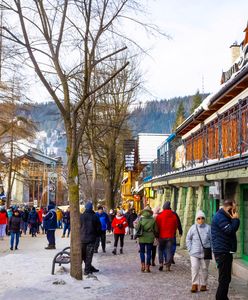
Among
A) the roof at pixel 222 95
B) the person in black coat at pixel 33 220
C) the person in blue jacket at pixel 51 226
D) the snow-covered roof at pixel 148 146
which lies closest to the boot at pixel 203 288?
the roof at pixel 222 95

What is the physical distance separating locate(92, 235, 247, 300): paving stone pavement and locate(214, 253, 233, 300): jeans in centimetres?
116

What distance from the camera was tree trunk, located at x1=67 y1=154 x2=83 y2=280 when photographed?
10.6m

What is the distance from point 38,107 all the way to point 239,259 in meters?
18.9

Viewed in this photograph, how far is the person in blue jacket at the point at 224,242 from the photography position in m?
7.73

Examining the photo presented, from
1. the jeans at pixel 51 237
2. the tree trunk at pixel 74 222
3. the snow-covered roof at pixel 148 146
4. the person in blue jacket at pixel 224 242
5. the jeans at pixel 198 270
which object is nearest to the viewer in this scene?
the person in blue jacket at pixel 224 242

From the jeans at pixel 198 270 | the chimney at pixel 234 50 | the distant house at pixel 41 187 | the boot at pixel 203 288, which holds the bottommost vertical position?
the boot at pixel 203 288

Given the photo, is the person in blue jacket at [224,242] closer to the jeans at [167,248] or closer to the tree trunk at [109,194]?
the jeans at [167,248]

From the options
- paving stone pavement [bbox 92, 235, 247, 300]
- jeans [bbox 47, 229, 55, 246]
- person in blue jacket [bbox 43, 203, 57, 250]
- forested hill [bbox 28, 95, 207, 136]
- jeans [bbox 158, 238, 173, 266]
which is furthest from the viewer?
forested hill [bbox 28, 95, 207, 136]

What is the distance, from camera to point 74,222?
10.8 m

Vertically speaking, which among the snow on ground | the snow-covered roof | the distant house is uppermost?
the snow-covered roof

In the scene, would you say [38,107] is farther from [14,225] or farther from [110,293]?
[110,293]

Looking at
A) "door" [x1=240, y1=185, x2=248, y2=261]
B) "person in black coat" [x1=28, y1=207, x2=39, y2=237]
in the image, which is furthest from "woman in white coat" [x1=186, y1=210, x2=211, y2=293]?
"person in black coat" [x1=28, y1=207, x2=39, y2=237]

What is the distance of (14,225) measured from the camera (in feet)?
59.4

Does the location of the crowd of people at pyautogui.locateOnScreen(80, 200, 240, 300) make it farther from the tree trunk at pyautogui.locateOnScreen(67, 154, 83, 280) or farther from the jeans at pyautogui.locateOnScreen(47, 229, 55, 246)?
the jeans at pyautogui.locateOnScreen(47, 229, 55, 246)
